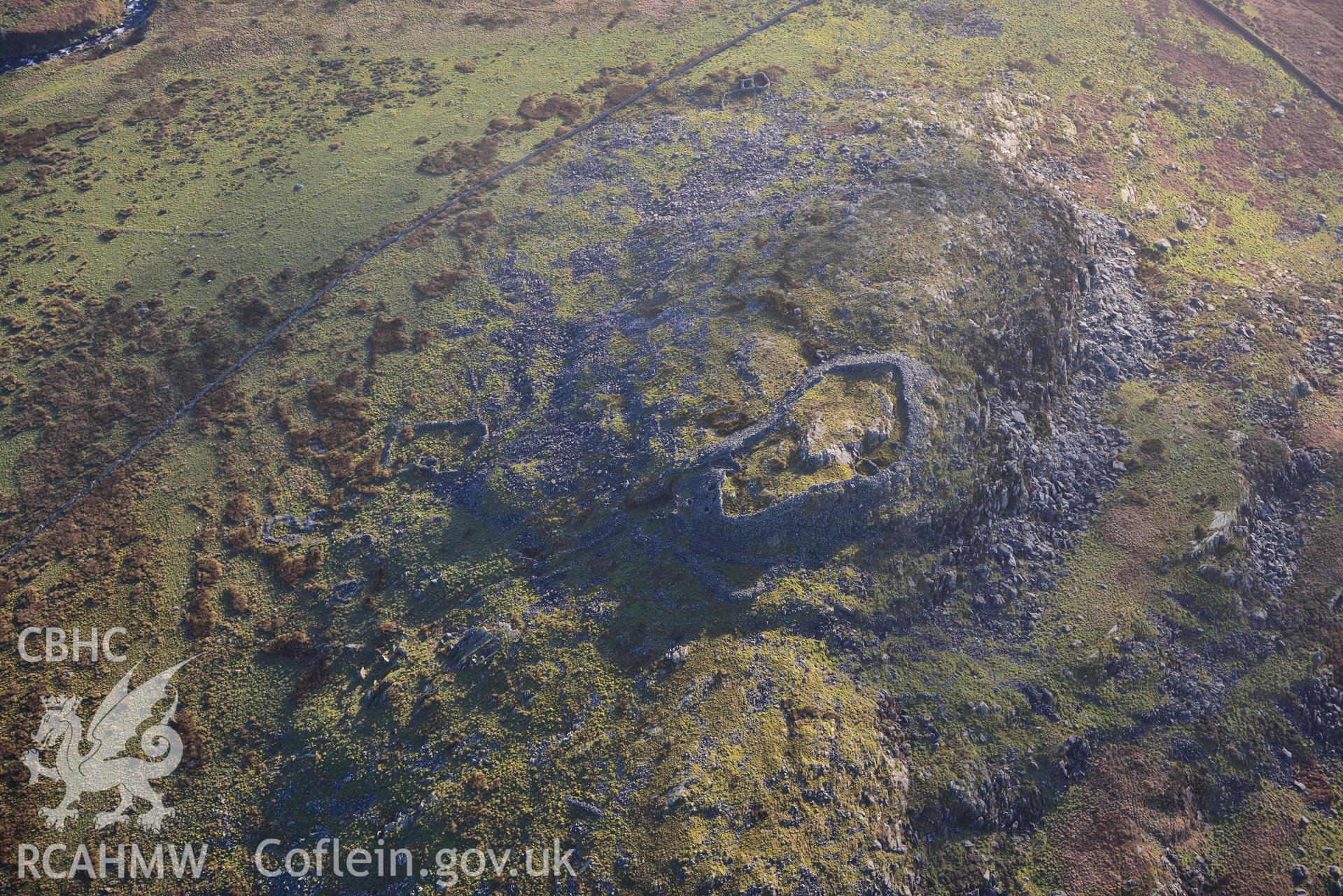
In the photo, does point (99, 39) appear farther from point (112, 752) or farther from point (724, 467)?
point (724, 467)

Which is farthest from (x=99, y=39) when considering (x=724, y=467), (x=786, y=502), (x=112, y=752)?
(x=786, y=502)

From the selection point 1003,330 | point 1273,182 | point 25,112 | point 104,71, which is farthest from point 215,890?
point 1273,182

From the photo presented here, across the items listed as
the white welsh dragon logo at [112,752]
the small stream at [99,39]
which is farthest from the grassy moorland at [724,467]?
the small stream at [99,39]

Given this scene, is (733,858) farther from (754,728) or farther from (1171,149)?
(1171,149)

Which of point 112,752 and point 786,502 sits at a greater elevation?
point 786,502

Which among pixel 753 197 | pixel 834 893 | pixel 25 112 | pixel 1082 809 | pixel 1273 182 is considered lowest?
pixel 1082 809

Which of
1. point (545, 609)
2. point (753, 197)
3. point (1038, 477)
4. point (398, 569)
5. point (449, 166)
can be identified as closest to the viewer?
point (545, 609)
